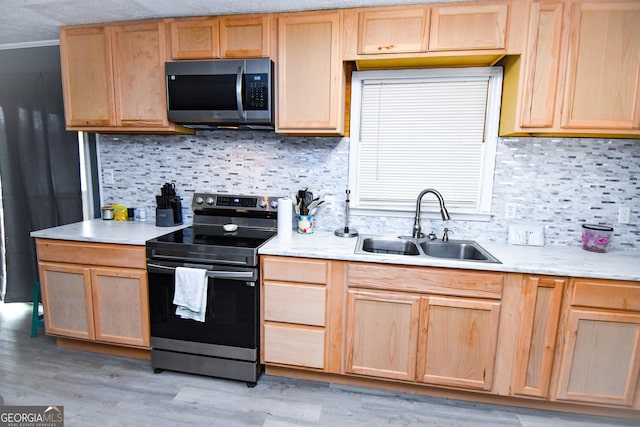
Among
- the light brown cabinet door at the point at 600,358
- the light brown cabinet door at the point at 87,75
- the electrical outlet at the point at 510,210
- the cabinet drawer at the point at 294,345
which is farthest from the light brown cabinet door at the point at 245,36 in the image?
the light brown cabinet door at the point at 600,358

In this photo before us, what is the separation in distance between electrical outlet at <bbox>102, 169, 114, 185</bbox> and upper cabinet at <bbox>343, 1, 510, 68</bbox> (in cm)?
216

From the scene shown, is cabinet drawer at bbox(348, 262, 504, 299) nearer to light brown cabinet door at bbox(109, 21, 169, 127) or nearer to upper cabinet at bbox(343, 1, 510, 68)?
upper cabinet at bbox(343, 1, 510, 68)

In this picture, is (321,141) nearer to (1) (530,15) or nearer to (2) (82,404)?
(1) (530,15)

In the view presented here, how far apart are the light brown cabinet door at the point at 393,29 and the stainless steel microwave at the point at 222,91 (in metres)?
0.62

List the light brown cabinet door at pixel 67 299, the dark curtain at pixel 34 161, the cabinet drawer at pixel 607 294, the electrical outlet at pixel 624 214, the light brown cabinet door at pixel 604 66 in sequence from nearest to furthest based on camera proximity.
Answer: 1. the cabinet drawer at pixel 607 294
2. the light brown cabinet door at pixel 604 66
3. the electrical outlet at pixel 624 214
4. the light brown cabinet door at pixel 67 299
5. the dark curtain at pixel 34 161

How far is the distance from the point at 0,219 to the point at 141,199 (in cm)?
136

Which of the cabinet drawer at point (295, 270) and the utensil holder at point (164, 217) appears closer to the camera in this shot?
the cabinet drawer at point (295, 270)

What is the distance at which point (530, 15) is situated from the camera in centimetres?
177

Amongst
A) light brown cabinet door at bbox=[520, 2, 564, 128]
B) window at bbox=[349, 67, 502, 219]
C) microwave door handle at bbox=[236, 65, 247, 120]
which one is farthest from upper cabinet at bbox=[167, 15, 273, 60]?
light brown cabinet door at bbox=[520, 2, 564, 128]

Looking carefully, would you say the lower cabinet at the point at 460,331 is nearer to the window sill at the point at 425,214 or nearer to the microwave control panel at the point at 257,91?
the window sill at the point at 425,214

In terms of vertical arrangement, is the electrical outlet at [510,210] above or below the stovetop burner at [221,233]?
above

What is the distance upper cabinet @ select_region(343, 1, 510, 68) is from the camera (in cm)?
180

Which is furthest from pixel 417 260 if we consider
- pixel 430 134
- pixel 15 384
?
pixel 15 384

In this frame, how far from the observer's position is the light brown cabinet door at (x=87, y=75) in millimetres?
2256
